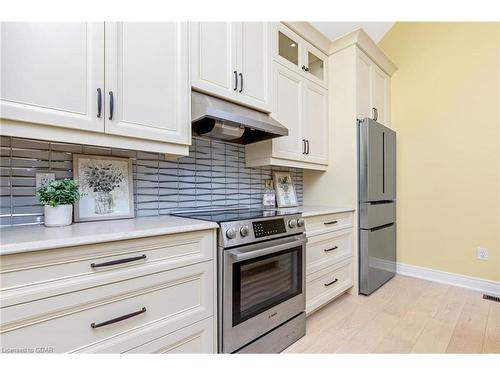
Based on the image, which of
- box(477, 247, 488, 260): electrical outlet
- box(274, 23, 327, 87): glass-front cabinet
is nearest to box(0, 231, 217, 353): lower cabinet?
box(274, 23, 327, 87): glass-front cabinet

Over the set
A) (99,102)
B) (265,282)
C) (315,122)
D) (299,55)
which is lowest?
(265,282)

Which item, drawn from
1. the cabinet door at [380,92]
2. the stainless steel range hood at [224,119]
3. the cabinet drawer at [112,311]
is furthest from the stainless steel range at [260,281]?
the cabinet door at [380,92]

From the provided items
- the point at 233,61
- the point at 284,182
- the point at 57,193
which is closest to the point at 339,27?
the point at 233,61

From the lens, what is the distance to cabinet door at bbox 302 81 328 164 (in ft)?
7.72

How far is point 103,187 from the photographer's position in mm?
1483

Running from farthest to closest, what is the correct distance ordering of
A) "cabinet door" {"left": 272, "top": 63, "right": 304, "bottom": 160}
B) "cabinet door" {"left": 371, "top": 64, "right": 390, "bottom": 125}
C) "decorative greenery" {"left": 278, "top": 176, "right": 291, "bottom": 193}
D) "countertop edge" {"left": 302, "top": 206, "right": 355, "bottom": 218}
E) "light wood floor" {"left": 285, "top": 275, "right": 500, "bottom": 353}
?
"cabinet door" {"left": 371, "top": 64, "right": 390, "bottom": 125}, "decorative greenery" {"left": 278, "top": 176, "right": 291, "bottom": 193}, "cabinet door" {"left": 272, "top": 63, "right": 304, "bottom": 160}, "countertop edge" {"left": 302, "top": 206, "right": 355, "bottom": 218}, "light wood floor" {"left": 285, "top": 275, "right": 500, "bottom": 353}

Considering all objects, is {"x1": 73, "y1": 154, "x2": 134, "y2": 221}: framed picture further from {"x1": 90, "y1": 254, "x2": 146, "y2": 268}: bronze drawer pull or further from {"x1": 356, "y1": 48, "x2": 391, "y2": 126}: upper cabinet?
{"x1": 356, "y1": 48, "x2": 391, "y2": 126}: upper cabinet

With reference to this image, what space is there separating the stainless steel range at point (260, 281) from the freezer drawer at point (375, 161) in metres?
1.01

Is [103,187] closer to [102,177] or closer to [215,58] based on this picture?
[102,177]

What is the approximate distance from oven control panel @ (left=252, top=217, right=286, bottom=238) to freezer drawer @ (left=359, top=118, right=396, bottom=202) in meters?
1.18

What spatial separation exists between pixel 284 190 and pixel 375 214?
3.01ft

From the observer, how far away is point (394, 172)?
9.44ft
